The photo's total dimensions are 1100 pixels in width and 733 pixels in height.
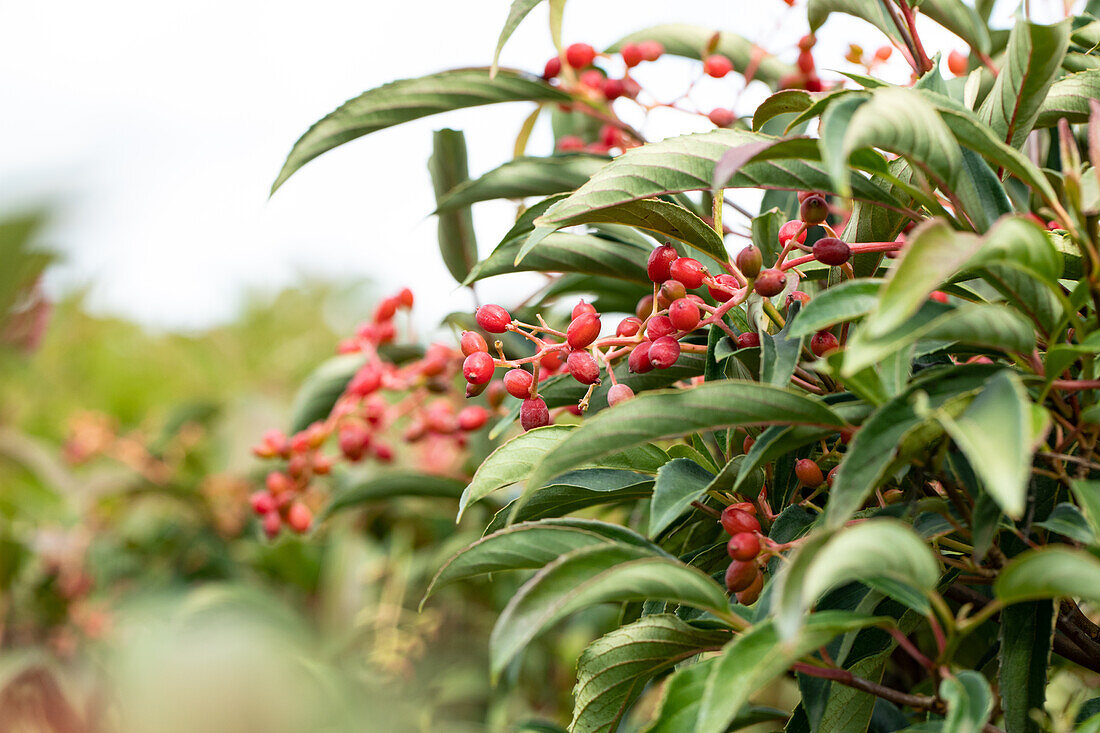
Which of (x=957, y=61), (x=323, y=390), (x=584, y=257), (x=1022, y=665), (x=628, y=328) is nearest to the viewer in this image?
(x=1022, y=665)

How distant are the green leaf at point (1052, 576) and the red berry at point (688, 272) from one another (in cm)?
19

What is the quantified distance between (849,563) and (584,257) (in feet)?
1.16

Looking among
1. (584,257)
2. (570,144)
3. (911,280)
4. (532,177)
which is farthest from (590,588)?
(570,144)

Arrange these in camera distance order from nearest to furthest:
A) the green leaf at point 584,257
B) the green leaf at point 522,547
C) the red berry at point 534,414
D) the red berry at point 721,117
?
the green leaf at point 522,547, the red berry at point 534,414, the green leaf at point 584,257, the red berry at point 721,117

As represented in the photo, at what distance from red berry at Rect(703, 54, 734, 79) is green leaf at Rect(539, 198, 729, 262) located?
0.36m

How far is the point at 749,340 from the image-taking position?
1.32ft

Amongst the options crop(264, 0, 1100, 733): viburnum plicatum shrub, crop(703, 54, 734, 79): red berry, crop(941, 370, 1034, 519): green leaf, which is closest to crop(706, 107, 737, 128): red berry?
crop(703, 54, 734, 79): red berry

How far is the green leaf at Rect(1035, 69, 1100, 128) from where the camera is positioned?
16.6 inches

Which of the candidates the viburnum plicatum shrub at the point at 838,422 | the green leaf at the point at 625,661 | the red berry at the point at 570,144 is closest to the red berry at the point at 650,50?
the red berry at the point at 570,144

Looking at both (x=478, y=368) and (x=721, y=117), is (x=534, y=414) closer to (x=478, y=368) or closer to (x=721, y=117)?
(x=478, y=368)

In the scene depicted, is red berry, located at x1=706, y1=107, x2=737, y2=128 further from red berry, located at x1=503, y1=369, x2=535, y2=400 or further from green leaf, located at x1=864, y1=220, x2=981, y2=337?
green leaf, located at x1=864, y1=220, x2=981, y2=337

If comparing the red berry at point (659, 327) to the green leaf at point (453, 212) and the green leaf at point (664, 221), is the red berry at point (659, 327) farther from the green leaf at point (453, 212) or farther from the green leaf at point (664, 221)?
the green leaf at point (453, 212)

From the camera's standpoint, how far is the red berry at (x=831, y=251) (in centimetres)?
36

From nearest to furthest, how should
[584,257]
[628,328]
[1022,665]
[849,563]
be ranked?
1. [849,563]
2. [1022,665]
3. [628,328]
4. [584,257]
